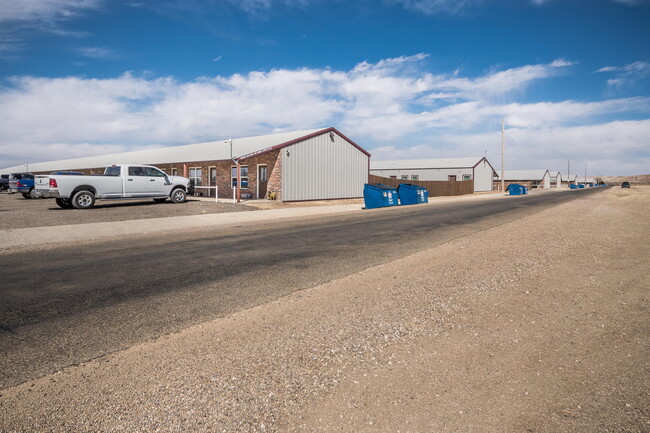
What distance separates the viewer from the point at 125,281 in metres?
5.55

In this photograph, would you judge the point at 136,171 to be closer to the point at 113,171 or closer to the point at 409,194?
the point at 113,171

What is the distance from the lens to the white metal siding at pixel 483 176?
5860 cm

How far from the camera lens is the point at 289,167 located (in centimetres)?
2364

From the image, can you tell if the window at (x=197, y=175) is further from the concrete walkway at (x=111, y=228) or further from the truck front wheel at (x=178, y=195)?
the concrete walkway at (x=111, y=228)

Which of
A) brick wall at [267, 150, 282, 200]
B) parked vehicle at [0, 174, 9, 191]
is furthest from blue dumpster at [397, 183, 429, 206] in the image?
parked vehicle at [0, 174, 9, 191]

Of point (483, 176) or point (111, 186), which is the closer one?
point (111, 186)

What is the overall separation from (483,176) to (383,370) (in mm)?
64484

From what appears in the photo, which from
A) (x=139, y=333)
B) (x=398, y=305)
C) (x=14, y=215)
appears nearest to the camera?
(x=139, y=333)

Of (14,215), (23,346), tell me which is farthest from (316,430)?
(14,215)

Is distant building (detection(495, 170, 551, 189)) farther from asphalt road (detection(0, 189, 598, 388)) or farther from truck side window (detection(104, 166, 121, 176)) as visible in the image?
asphalt road (detection(0, 189, 598, 388))

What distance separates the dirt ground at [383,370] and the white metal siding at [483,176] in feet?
189

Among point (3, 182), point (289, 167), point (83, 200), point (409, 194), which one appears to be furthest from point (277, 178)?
point (3, 182)

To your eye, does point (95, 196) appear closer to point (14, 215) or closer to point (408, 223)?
point (14, 215)

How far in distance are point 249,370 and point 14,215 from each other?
16.0m
